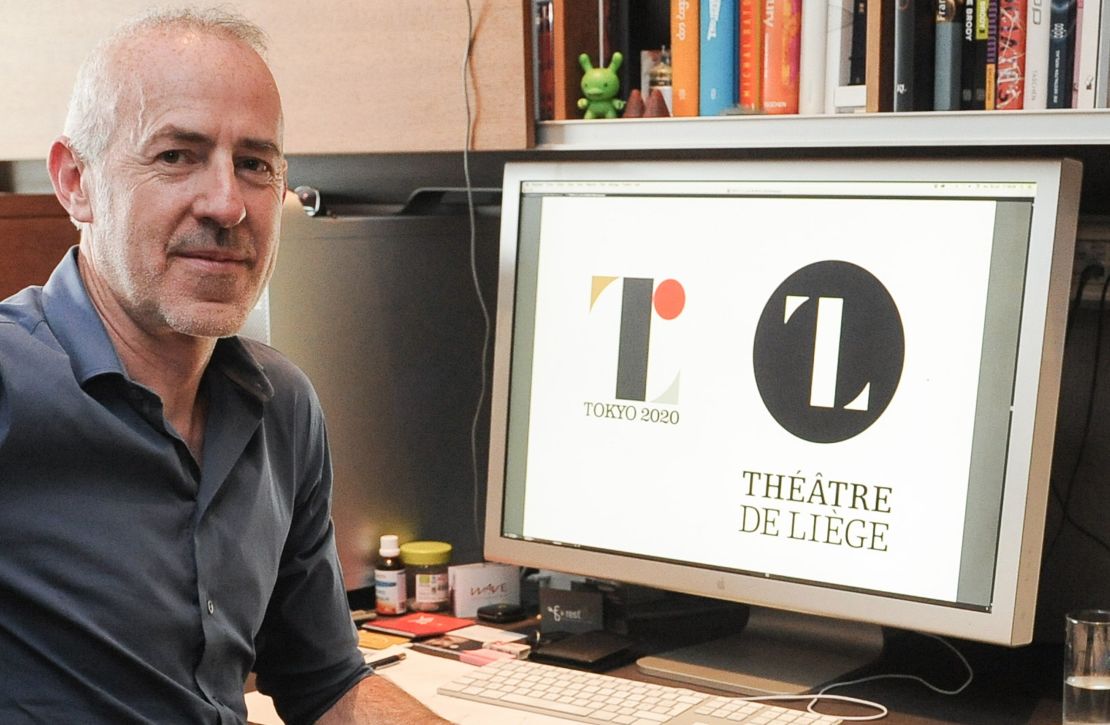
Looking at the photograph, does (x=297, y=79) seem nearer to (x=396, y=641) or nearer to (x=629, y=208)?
(x=629, y=208)

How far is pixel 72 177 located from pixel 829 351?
2.45 ft

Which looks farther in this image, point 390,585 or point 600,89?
point 390,585

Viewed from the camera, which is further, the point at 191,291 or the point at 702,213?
the point at 702,213

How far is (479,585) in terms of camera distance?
1733 mm

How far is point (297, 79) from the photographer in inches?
68.5

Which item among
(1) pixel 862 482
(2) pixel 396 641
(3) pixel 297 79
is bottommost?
(2) pixel 396 641

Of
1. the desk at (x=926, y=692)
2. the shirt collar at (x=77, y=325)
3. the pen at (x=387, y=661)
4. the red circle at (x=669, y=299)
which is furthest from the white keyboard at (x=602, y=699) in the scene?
the shirt collar at (x=77, y=325)

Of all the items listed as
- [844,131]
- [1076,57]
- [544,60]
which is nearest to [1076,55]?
[1076,57]

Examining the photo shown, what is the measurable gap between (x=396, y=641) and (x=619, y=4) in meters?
0.78

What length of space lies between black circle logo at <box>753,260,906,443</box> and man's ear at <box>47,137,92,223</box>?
2.20ft

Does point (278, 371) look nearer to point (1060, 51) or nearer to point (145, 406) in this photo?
point (145, 406)

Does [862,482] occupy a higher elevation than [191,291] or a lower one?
lower

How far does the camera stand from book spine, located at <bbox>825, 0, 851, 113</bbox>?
4.61 feet

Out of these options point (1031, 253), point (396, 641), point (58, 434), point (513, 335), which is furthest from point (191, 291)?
point (1031, 253)
